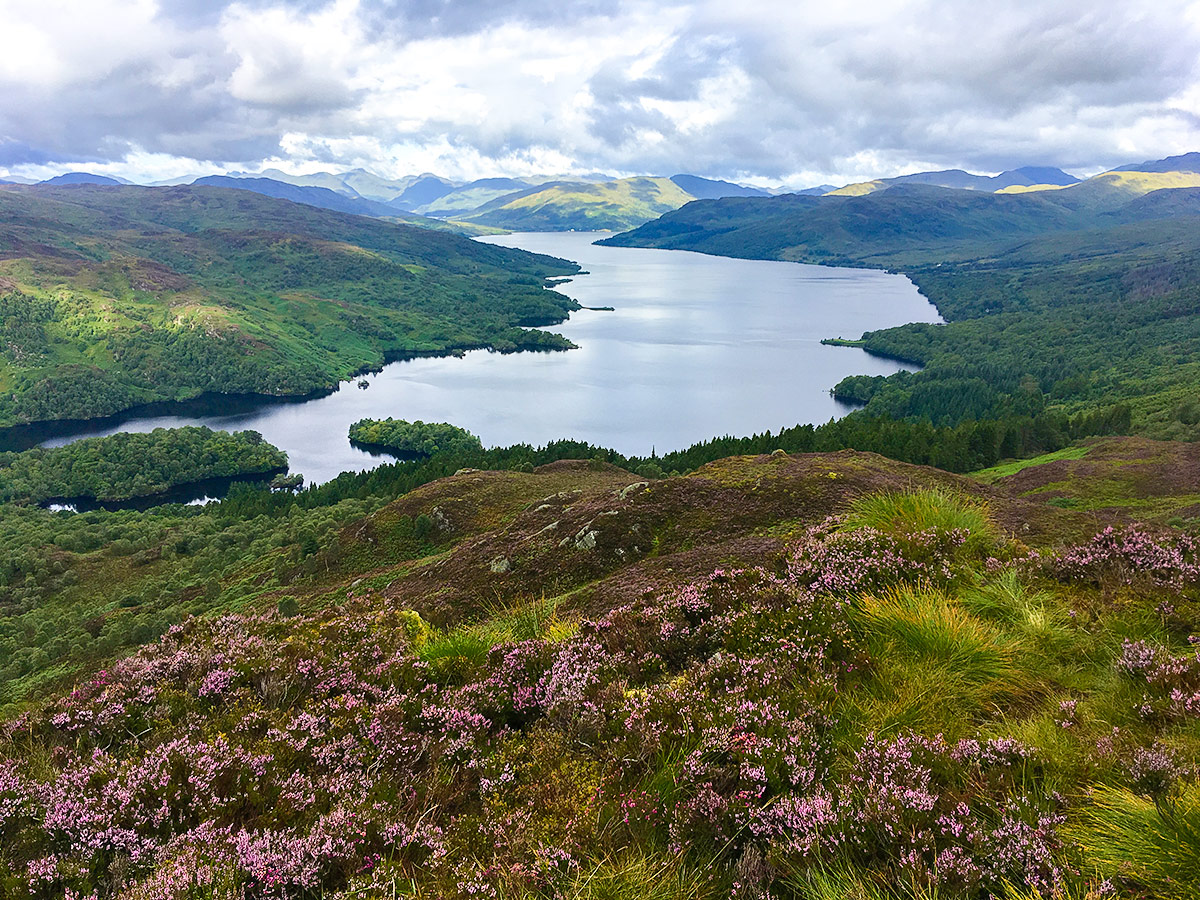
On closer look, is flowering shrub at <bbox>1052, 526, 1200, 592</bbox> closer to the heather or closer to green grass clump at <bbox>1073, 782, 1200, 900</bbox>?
the heather

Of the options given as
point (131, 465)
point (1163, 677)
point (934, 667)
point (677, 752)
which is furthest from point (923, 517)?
point (131, 465)

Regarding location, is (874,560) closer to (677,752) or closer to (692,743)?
(692,743)

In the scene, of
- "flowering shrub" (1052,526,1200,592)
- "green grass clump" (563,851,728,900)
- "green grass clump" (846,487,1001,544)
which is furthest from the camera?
"green grass clump" (846,487,1001,544)

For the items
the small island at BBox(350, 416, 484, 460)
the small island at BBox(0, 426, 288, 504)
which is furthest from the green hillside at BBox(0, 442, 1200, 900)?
the small island at BBox(0, 426, 288, 504)

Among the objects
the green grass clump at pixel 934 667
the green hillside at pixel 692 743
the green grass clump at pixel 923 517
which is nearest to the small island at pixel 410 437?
the green grass clump at pixel 923 517

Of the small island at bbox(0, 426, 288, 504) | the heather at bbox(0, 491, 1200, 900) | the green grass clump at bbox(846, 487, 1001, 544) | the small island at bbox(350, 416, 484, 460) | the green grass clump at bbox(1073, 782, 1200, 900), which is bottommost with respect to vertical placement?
the small island at bbox(0, 426, 288, 504)

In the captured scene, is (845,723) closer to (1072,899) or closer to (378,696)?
(1072,899)
